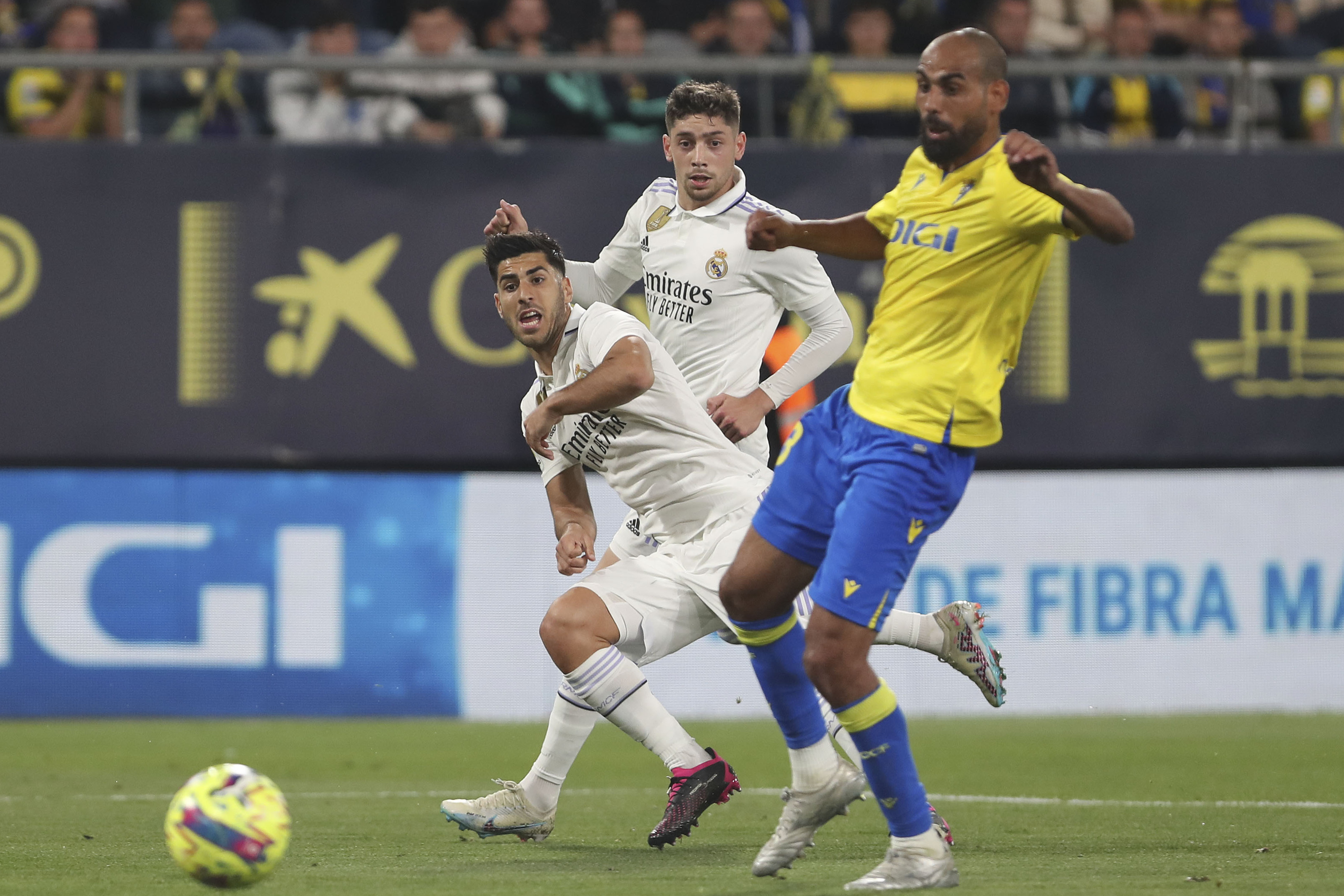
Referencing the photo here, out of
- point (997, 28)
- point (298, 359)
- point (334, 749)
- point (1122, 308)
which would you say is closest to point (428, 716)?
point (334, 749)

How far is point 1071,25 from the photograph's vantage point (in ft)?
41.8

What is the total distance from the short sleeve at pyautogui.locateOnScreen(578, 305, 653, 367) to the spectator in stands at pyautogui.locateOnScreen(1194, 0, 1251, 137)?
24.0ft

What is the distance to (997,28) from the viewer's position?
1214cm

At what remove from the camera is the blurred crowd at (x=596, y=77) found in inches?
445

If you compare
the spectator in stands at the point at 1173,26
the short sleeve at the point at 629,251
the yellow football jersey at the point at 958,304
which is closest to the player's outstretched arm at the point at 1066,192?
the yellow football jersey at the point at 958,304

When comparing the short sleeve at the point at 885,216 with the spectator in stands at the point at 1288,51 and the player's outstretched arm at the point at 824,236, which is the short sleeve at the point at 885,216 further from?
the spectator in stands at the point at 1288,51

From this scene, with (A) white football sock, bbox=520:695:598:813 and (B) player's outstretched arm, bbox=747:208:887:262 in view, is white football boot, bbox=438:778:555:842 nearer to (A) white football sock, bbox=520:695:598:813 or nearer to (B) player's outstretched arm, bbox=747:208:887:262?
(A) white football sock, bbox=520:695:598:813

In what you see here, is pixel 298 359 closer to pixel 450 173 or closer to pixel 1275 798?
pixel 450 173

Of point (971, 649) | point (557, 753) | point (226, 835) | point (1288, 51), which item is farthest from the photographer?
point (1288, 51)

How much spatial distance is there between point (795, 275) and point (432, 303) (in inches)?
195

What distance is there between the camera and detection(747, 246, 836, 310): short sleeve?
661 cm

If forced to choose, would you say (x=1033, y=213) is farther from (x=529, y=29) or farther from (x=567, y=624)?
(x=529, y=29)

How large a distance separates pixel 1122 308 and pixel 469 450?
4.35 meters

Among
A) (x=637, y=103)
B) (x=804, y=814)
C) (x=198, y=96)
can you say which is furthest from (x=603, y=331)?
(x=198, y=96)
